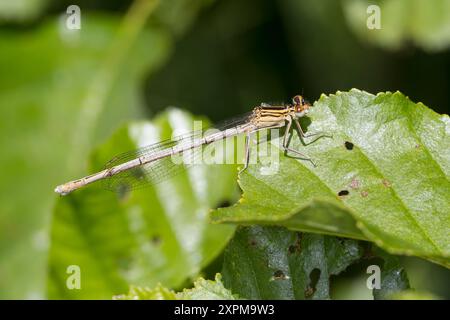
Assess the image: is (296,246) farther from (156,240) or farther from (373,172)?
(156,240)

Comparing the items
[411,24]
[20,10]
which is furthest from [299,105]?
[20,10]

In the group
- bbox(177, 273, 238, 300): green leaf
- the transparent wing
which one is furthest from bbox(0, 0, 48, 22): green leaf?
bbox(177, 273, 238, 300): green leaf

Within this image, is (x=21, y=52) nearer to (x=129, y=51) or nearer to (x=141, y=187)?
(x=129, y=51)

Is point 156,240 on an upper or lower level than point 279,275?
upper

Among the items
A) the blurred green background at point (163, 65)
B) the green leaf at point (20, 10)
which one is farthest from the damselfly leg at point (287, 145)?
the green leaf at point (20, 10)

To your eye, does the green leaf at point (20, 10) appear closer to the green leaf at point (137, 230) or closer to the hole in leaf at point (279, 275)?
the green leaf at point (137, 230)
